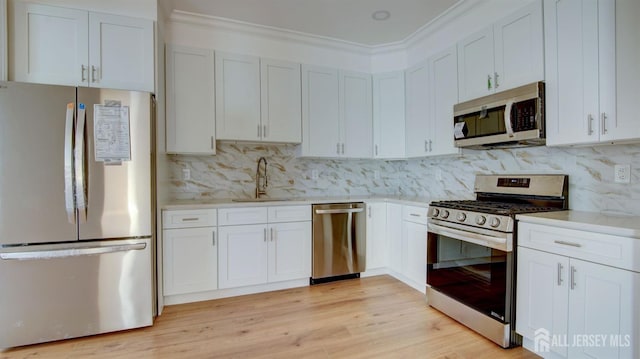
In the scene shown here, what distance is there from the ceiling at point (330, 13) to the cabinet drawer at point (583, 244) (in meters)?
2.13

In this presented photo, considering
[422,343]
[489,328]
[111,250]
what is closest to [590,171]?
[489,328]

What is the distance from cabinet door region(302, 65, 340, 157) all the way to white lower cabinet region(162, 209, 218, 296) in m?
1.34

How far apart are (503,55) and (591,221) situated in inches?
56.9

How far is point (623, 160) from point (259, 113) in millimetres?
2989

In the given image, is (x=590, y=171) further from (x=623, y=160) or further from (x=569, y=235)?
(x=569, y=235)

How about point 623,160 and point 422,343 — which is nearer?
point 623,160

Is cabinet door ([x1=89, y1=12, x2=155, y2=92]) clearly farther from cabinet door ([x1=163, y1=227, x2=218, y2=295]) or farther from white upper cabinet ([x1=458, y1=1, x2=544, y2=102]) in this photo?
white upper cabinet ([x1=458, y1=1, x2=544, y2=102])

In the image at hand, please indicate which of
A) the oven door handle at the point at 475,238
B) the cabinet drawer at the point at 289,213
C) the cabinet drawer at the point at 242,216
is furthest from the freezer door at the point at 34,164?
the oven door handle at the point at 475,238

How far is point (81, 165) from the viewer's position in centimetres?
214

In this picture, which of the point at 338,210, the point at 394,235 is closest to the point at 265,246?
the point at 338,210

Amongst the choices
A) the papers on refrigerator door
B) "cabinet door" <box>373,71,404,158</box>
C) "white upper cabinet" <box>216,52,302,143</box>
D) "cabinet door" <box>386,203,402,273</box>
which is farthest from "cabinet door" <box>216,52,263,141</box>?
"cabinet door" <box>386,203,402,273</box>

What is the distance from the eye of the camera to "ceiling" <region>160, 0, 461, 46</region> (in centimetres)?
278

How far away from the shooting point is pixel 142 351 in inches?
81.2

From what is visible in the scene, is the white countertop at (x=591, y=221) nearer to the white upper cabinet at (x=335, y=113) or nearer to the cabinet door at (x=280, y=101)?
the white upper cabinet at (x=335, y=113)
